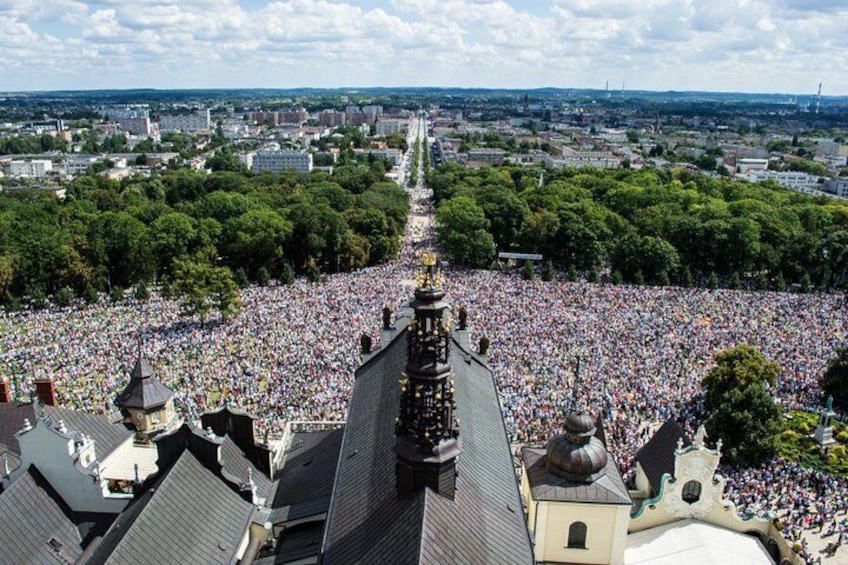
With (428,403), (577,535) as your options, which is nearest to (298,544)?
(428,403)

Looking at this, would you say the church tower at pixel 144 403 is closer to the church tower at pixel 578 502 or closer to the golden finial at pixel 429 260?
the church tower at pixel 578 502

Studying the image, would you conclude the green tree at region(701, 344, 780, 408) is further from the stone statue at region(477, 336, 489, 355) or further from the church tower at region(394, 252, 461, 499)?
the church tower at region(394, 252, 461, 499)

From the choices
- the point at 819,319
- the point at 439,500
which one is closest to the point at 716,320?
the point at 819,319

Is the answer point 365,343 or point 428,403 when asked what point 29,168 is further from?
point 428,403

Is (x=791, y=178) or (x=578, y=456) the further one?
(x=791, y=178)

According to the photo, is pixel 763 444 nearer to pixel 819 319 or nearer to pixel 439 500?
pixel 439 500

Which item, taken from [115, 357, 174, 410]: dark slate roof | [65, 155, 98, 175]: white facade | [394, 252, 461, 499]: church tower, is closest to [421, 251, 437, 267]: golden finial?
[394, 252, 461, 499]: church tower
